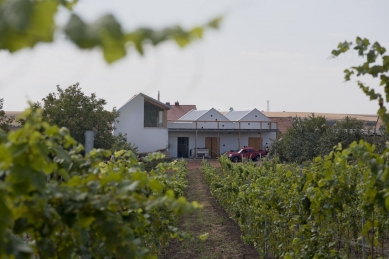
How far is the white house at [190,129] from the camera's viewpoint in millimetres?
42281

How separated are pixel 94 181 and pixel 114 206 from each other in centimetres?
18

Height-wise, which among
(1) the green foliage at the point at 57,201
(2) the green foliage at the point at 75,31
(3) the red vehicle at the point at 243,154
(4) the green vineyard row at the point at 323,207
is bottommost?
(3) the red vehicle at the point at 243,154

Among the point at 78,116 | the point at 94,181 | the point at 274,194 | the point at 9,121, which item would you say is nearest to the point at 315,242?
the point at 274,194

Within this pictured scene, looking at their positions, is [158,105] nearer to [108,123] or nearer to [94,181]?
[108,123]

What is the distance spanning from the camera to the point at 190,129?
47.7m

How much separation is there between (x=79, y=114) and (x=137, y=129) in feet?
45.4

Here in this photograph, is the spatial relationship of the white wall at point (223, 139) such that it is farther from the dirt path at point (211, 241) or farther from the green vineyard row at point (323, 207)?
the green vineyard row at point (323, 207)

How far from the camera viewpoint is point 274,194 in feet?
29.1

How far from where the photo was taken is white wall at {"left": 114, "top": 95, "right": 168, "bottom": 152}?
138ft

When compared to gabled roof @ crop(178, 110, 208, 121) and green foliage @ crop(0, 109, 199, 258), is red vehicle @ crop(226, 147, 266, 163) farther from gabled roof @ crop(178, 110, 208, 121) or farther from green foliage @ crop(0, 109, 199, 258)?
green foliage @ crop(0, 109, 199, 258)

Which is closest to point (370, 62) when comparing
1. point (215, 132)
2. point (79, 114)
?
point (79, 114)

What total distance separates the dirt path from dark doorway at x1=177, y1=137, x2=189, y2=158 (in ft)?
93.0

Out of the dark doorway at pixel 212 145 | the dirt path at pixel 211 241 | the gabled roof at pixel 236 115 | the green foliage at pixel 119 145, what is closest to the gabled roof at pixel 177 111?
the gabled roof at pixel 236 115

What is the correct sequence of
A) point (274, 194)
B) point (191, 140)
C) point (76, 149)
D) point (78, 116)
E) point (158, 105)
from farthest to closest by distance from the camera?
point (191, 140), point (158, 105), point (78, 116), point (274, 194), point (76, 149)
